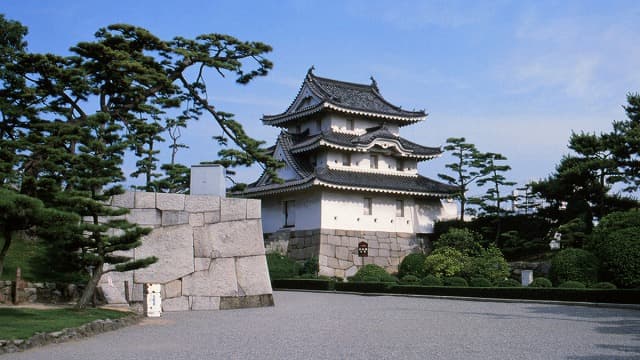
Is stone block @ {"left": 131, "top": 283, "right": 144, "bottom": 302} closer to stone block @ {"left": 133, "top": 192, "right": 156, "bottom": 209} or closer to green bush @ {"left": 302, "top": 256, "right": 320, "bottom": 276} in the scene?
stone block @ {"left": 133, "top": 192, "right": 156, "bottom": 209}

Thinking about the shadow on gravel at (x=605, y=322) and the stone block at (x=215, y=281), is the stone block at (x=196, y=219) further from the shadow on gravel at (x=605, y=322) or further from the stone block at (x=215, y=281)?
the shadow on gravel at (x=605, y=322)

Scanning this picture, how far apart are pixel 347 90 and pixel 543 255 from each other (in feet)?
49.7

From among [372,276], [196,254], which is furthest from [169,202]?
[372,276]

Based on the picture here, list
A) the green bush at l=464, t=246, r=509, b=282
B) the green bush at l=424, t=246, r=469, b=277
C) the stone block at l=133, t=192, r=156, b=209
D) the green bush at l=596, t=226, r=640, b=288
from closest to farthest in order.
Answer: the stone block at l=133, t=192, r=156, b=209
the green bush at l=596, t=226, r=640, b=288
the green bush at l=464, t=246, r=509, b=282
the green bush at l=424, t=246, r=469, b=277

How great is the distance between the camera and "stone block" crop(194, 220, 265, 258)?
704 inches

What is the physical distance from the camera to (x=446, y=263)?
28.7 metres

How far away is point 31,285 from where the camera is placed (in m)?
15.8

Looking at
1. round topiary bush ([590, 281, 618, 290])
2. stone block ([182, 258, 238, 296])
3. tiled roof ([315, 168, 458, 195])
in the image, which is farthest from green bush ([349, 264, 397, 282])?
stone block ([182, 258, 238, 296])

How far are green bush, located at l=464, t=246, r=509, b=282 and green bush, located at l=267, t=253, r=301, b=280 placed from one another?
8.85 m

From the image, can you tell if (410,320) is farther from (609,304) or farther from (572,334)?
(609,304)

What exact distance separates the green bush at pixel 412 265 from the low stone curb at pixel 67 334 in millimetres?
19114

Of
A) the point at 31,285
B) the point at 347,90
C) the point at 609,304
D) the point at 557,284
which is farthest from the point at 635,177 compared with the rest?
the point at 31,285

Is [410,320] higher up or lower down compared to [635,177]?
lower down

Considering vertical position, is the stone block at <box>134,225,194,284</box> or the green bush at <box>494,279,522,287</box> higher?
the stone block at <box>134,225,194,284</box>
